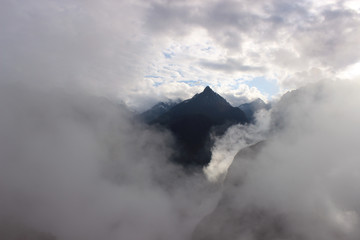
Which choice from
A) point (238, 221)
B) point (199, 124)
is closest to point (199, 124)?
point (199, 124)

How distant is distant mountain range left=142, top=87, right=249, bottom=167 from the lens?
395ft

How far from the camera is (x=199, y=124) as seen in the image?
153 meters

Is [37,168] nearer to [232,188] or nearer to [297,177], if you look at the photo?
[232,188]

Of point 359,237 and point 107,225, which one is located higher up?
point 107,225

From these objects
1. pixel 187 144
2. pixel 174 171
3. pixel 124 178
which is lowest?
pixel 124 178

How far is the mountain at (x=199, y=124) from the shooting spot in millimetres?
120500

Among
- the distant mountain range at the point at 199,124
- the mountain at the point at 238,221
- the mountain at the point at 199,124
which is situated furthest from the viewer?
the mountain at the point at 199,124

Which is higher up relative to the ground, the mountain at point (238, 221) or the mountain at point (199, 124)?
the mountain at point (199, 124)

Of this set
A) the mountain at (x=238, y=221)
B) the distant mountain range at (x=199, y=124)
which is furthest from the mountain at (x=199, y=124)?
the mountain at (x=238, y=221)

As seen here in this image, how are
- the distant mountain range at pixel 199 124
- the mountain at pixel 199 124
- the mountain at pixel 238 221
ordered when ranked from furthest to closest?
the mountain at pixel 199 124 < the distant mountain range at pixel 199 124 < the mountain at pixel 238 221

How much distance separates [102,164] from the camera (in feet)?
249

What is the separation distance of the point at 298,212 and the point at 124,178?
60.0 m

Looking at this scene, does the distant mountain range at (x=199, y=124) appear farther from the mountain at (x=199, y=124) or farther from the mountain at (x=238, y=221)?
the mountain at (x=238, y=221)

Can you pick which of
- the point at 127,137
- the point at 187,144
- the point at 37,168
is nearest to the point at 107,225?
the point at 37,168
